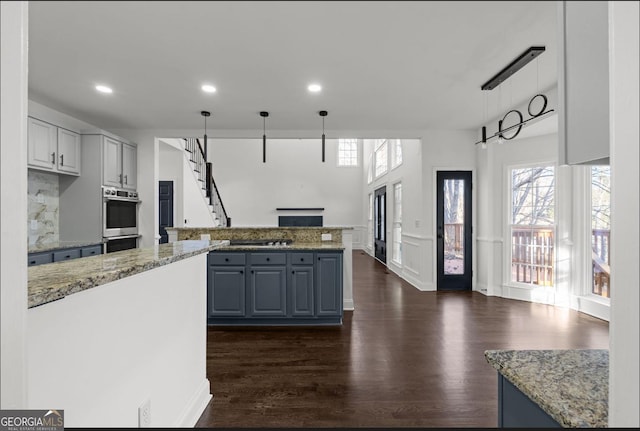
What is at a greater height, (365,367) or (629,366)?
(629,366)

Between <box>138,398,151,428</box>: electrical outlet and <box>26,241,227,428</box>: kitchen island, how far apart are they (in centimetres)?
1

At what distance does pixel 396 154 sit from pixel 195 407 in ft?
Answer: 18.3

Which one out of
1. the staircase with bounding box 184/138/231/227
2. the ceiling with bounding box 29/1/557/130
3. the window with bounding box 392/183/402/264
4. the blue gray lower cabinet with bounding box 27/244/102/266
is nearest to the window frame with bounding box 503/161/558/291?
the ceiling with bounding box 29/1/557/130

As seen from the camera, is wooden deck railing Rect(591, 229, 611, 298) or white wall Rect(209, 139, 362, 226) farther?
white wall Rect(209, 139, 362, 226)

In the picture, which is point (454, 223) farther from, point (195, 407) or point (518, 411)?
point (518, 411)

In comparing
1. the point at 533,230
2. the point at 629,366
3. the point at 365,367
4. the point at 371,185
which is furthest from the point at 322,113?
the point at 371,185

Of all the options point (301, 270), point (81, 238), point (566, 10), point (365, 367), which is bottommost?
point (365, 367)

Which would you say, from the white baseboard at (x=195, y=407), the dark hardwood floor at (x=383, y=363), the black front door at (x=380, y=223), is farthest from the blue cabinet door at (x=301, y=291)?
the black front door at (x=380, y=223)

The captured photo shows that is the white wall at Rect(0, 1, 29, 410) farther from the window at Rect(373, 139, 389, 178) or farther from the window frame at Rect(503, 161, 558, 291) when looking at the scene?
the window at Rect(373, 139, 389, 178)

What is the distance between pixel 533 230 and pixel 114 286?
15.3 feet

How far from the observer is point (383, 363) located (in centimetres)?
234

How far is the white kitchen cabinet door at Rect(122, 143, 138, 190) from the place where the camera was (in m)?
4.35

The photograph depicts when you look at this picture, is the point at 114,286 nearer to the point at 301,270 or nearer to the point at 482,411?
the point at 482,411

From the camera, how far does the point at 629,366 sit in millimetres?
455
